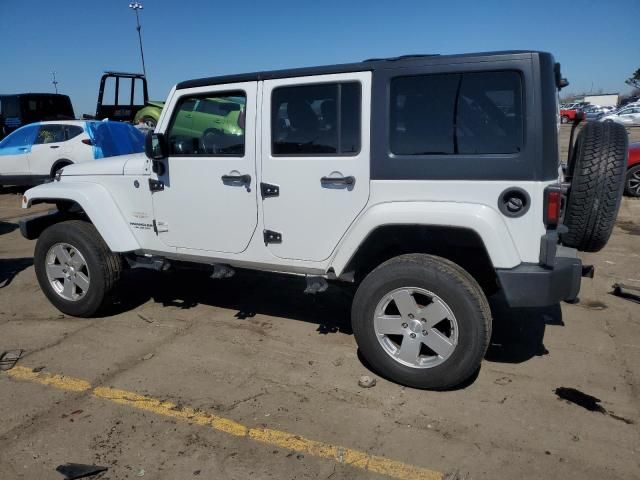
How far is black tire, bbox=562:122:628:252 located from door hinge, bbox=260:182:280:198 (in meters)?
1.97

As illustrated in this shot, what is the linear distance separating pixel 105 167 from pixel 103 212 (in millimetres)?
413

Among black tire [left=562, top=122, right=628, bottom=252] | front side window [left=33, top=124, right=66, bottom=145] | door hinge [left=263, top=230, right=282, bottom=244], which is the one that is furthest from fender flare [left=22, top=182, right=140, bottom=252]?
front side window [left=33, top=124, right=66, bottom=145]

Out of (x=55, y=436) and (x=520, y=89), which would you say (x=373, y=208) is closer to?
(x=520, y=89)

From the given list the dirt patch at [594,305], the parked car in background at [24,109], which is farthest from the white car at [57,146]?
the dirt patch at [594,305]

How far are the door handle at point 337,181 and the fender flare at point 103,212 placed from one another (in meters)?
1.90

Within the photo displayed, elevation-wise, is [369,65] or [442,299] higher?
[369,65]

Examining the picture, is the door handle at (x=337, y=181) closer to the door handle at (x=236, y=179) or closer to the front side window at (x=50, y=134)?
the door handle at (x=236, y=179)

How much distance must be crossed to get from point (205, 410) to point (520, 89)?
8.84ft

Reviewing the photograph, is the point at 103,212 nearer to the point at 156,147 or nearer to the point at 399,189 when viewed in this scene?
the point at 156,147

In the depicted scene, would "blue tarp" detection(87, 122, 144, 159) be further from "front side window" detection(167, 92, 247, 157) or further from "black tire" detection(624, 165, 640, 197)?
"black tire" detection(624, 165, 640, 197)

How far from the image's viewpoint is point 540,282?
9.68ft

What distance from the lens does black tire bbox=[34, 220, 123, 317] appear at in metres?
4.37

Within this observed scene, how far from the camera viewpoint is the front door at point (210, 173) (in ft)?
12.3

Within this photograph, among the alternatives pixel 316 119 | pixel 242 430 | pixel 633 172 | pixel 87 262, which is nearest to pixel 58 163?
pixel 87 262
